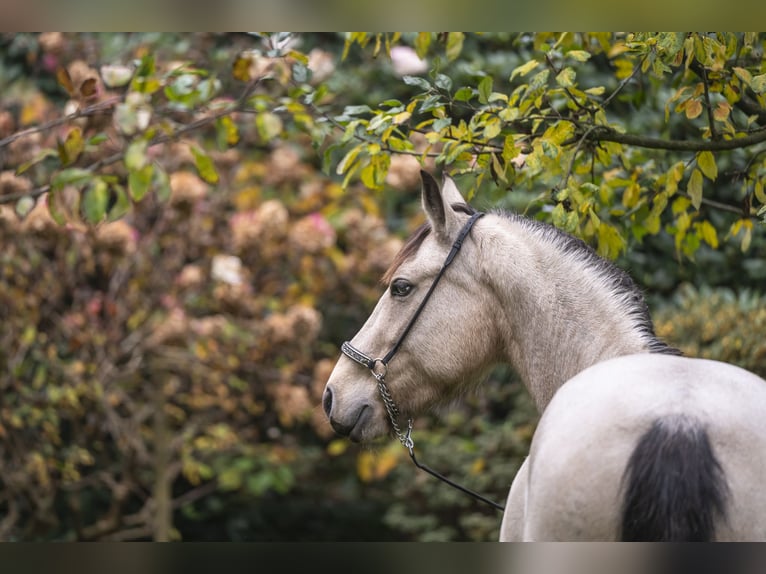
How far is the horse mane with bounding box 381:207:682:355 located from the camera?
2389 mm

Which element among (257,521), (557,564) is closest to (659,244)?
(257,521)

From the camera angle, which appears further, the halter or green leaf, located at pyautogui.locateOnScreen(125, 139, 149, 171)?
the halter

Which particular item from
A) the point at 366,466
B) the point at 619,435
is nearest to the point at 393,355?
the point at 619,435

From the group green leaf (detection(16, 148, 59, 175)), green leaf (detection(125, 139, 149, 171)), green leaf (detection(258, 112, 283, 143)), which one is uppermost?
green leaf (detection(125, 139, 149, 171))

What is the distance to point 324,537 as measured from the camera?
712 centimetres

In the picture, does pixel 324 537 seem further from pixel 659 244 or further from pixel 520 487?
pixel 520 487

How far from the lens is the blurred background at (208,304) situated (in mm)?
5531

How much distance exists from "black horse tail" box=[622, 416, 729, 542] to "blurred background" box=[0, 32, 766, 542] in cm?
326

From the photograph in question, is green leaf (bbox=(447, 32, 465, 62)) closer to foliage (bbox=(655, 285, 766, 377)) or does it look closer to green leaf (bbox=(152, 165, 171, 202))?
green leaf (bbox=(152, 165, 171, 202))

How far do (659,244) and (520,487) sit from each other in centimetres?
385

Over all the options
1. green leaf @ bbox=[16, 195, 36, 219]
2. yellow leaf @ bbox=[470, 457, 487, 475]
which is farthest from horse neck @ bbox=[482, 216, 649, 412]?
yellow leaf @ bbox=[470, 457, 487, 475]

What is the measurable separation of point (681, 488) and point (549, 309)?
90 cm

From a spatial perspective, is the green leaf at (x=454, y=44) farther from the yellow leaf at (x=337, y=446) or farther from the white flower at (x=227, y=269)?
the yellow leaf at (x=337, y=446)

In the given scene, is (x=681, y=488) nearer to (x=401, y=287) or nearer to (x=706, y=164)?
(x=401, y=287)
